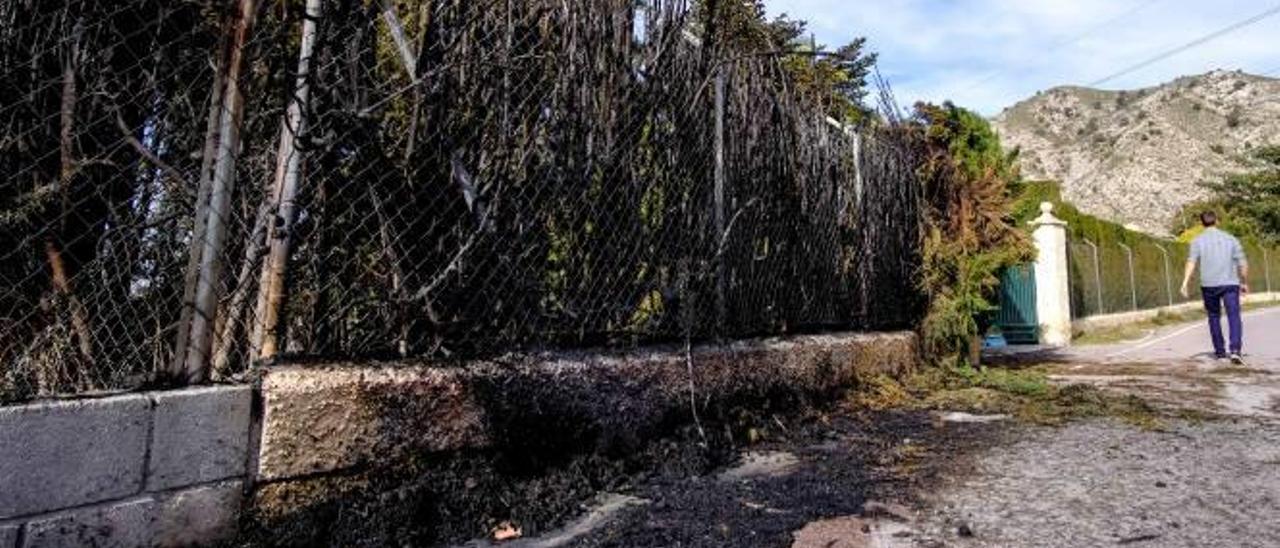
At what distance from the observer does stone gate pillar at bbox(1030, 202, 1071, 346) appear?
13.3 meters

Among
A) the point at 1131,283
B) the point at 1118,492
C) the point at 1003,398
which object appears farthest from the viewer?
the point at 1131,283

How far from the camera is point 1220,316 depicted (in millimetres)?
9289

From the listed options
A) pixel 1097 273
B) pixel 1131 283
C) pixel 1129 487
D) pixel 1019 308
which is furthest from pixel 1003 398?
pixel 1131 283

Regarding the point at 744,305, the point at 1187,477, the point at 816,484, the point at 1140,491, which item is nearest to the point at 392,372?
the point at 816,484

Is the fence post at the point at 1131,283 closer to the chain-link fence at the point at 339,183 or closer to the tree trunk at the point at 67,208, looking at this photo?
the chain-link fence at the point at 339,183

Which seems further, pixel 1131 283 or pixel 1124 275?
pixel 1131 283

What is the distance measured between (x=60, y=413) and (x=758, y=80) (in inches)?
146

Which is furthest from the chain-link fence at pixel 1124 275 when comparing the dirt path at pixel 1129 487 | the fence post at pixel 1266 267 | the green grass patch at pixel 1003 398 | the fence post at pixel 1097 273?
the fence post at pixel 1266 267

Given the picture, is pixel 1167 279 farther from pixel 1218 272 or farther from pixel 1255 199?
pixel 1255 199

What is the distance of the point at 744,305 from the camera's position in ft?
14.5

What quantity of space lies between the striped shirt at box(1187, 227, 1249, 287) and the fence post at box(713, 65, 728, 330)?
8.06 metres

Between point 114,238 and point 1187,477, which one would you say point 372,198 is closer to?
point 114,238

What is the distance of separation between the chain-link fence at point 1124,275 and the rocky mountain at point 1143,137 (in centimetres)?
5769

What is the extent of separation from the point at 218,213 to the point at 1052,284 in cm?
1382
